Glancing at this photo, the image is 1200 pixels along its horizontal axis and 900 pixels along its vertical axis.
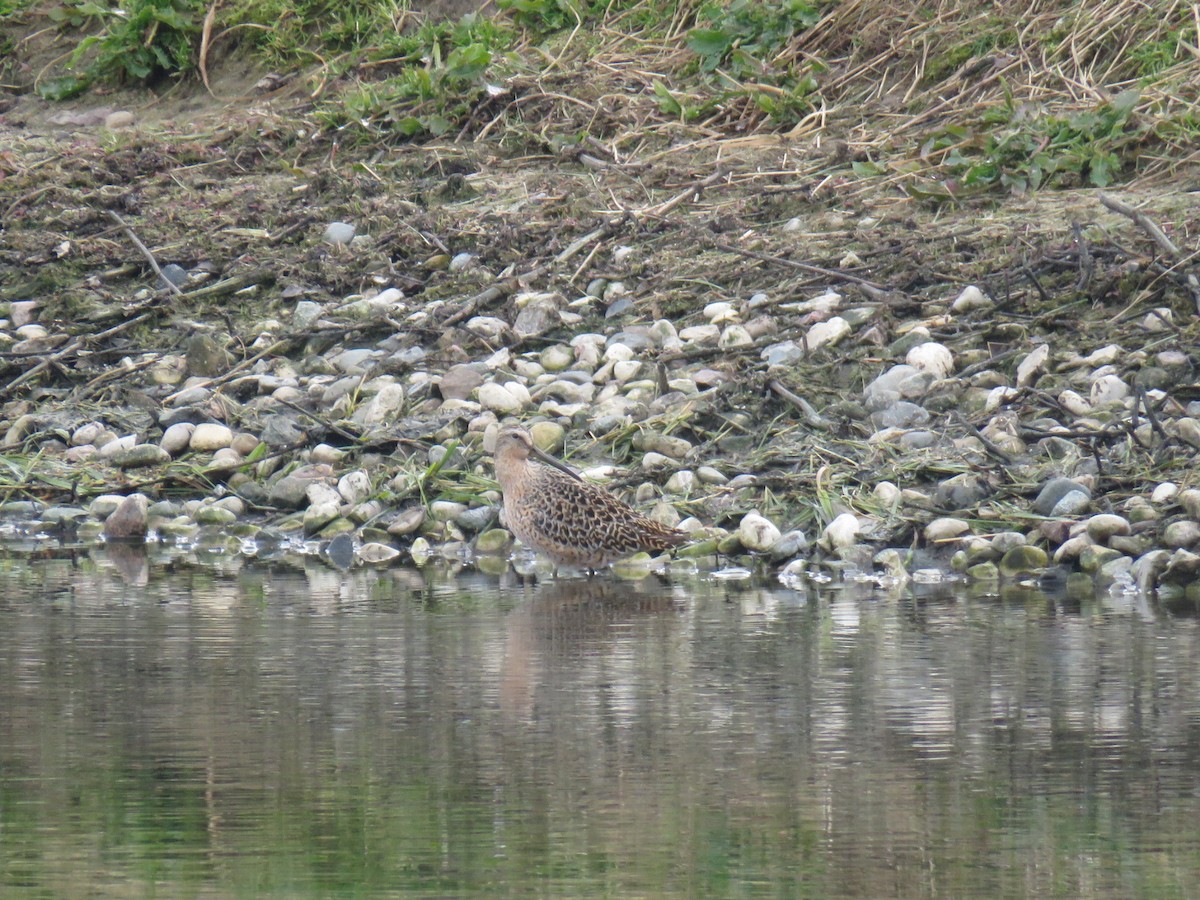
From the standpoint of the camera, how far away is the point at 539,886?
13.4ft

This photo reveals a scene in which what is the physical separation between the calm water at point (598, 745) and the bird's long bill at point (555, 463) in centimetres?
132

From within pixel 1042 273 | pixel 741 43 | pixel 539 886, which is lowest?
pixel 539 886

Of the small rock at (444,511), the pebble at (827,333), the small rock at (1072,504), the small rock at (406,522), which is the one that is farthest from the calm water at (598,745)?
the pebble at (827,333)

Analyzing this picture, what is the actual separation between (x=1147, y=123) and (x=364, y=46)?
6.17 meters

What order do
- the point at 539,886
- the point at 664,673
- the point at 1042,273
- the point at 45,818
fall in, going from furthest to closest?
the point at 1042,273
the point at 664,673
the point at 45,818
the point at 539,886

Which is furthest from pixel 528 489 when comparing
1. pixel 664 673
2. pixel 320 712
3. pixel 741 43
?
pixel 741 43

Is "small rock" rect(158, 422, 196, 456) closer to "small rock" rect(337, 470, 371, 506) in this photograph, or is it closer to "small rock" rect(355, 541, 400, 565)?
"small rock" rect(337, 470, 371, 506)

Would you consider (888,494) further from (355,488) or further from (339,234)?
(339,234)

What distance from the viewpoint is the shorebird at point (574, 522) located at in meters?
8.47

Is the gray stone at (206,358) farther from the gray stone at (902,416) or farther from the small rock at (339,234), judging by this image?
the gray stone at (902,416)

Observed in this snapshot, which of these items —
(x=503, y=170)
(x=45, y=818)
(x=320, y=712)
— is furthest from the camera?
(x=503, y=170)

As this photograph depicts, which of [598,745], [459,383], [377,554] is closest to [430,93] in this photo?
[459,383]

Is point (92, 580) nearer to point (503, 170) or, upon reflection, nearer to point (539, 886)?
point (539, 886)

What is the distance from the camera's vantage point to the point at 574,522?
8469mm
